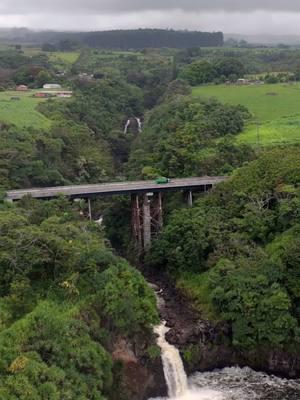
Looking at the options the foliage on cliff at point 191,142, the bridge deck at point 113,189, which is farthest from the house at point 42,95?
the bridge deck at point 113,189

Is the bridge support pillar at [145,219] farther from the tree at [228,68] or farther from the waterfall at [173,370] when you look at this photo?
the tree at [228,68]

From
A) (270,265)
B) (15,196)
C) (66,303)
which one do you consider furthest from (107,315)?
(15,196)

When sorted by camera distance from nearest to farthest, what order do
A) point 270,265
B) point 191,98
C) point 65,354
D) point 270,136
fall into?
point 65,354
point 270,265
point 270,136
point 191,98

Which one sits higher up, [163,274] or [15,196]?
[15,196]

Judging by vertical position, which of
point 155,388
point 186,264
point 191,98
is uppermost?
point 191,98

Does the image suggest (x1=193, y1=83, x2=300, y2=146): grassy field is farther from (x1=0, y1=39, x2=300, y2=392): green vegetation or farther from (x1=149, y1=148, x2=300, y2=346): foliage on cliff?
(x1=149, y1=148, x2=300, y2=346): foliage on cliff

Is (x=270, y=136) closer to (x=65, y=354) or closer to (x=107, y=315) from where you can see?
(x=107, y=315)

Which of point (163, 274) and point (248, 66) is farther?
point (248, 66)
